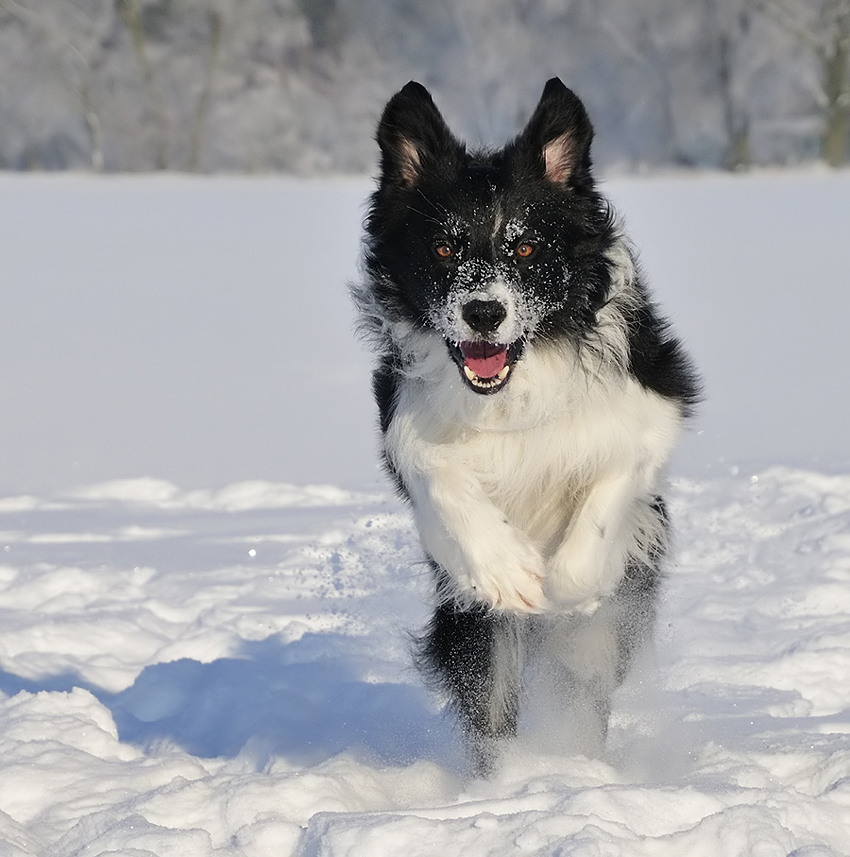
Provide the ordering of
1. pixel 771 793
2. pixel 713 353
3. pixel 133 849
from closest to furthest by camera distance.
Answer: pixel 133 849 < pixel 771 793 < pixel 713 353

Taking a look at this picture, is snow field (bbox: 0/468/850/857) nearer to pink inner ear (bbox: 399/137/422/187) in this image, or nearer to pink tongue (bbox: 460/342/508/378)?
pink tongue (bbox: 460/342/508/378)

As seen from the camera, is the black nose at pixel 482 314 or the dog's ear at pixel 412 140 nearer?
the black nose at pixel 482 314

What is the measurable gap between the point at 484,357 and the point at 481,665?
3.93 ft

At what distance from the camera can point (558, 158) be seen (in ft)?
14.6

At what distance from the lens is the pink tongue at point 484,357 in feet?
13.6

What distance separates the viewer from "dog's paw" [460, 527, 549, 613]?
4.10 metres

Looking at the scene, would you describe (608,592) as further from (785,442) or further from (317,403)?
(317,403)

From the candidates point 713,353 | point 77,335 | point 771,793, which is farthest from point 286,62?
point 771,793

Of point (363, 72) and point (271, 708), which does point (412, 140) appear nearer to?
point (271, 708)

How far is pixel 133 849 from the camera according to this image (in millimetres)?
3182

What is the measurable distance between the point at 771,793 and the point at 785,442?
19.7 feet

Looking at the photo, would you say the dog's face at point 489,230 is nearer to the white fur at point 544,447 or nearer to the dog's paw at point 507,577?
the white fur at point 544,447

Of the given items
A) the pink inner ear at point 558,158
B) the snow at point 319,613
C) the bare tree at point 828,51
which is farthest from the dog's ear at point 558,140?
the bare tree at point 828,51

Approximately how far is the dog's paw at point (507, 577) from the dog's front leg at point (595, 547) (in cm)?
6
